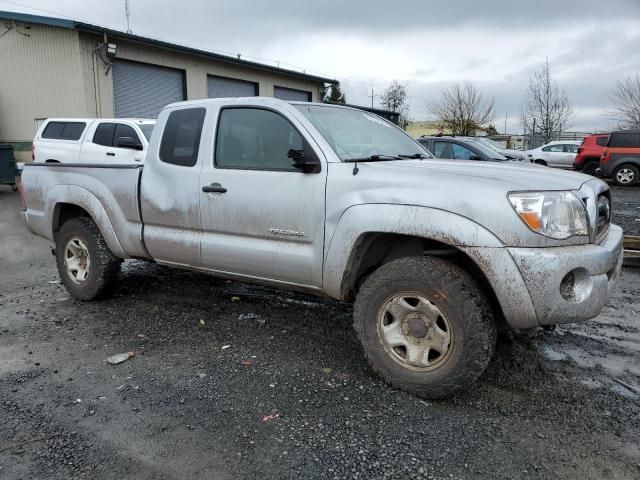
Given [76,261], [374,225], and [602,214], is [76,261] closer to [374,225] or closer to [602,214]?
[374,225]

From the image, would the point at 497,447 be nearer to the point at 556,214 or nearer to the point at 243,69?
the point at 556,214

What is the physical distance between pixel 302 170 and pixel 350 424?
168 centimetres

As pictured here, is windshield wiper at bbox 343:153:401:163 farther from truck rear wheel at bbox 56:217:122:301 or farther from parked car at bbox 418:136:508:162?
parked car at bbox 418:136:508:162

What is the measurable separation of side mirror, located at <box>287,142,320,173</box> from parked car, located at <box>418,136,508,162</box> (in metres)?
7.46

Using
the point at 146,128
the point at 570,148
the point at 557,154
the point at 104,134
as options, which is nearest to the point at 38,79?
the point at 104,134

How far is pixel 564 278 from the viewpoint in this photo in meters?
2.84

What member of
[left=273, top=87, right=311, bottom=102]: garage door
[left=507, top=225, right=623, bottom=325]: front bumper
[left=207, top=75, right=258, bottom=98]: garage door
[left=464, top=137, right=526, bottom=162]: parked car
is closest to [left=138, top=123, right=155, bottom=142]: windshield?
[left=464, top=137, right=526, bottom=162]: parked car

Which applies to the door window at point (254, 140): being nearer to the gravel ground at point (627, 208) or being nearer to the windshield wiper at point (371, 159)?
the windshield wiper at point (371, 159)

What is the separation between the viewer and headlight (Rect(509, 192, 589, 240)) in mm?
2836

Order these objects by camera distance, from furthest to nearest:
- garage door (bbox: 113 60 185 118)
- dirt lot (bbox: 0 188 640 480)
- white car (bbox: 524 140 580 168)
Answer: white car (bbox: 524 140 580 168)
garage door (bbox: 113 60 185 118)
dirt lot (bbox: 0 188 640 480)

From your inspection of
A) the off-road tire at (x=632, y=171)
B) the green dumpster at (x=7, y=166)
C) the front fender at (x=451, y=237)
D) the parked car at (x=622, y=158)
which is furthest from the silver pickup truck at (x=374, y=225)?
the off-road tire at (x=632, y=171)

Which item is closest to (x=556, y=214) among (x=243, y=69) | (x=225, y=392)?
(x=225, y=392)

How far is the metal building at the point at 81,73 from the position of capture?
16.0 meters

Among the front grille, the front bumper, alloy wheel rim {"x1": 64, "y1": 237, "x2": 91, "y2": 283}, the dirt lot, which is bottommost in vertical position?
the dirt lot
